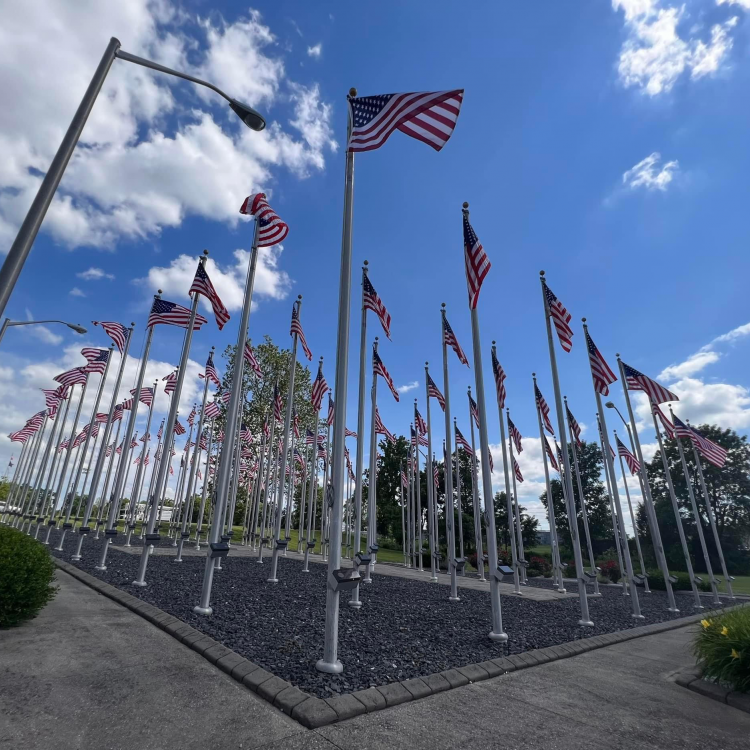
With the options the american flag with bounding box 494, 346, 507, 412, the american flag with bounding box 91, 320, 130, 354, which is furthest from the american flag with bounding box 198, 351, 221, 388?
the american flag with bounding box 494, 346, 507, 412

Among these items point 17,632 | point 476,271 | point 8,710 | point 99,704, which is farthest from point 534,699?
point 476,271

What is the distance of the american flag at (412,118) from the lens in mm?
7637

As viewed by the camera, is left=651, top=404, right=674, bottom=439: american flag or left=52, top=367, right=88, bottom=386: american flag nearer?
left=651, top=404, right=674, bottom=439: american flag

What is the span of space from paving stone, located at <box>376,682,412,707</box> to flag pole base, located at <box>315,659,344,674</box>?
77cm

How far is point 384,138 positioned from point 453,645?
9444 millimetres

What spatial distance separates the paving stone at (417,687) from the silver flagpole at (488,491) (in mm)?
3228

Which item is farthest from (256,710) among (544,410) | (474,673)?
(544,410)

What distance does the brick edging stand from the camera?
4.71 meters

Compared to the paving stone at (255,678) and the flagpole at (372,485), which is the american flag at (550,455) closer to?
the flagpole at (372,485)

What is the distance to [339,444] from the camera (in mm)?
6879

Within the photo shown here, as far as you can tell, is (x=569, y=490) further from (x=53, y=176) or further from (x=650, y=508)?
(x=53, y=176)

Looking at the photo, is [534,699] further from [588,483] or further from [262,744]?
[588,483]

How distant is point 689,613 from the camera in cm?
1573

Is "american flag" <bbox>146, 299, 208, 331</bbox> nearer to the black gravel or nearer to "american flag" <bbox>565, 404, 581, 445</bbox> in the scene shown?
the black gravel
